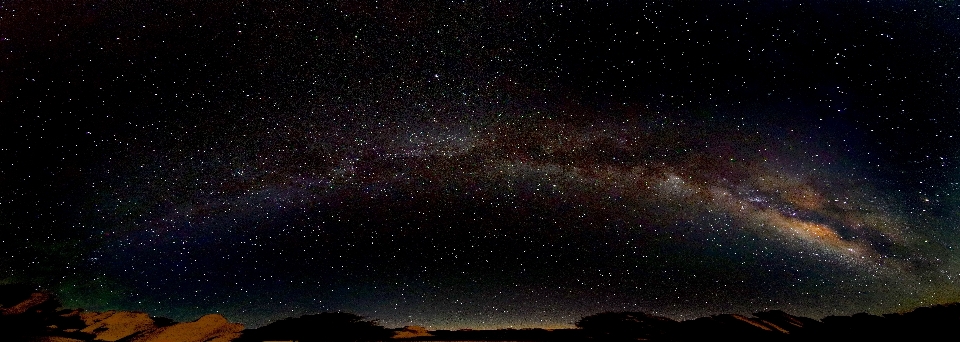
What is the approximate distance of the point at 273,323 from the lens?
4.13 meters

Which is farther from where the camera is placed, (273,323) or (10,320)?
(273,323)

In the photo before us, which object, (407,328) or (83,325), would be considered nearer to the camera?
(83,325)

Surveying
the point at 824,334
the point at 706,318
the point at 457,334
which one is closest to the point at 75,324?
the point at 457,334

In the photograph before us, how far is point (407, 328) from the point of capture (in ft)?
13.6

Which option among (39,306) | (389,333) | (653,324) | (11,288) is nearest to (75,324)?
(39,306)

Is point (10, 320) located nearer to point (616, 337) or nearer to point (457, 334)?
point (457, 334)

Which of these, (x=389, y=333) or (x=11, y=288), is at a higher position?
(x=11, y=288)

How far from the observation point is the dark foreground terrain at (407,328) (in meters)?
3.51

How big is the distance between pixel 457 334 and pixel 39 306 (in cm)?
352

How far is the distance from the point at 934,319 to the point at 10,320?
23.8 feet

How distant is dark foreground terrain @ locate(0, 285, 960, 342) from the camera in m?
3.51

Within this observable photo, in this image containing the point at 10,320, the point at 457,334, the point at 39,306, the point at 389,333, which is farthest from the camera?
the point at 457,334

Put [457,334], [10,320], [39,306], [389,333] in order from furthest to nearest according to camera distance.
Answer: [457,334] < [389,333] < [39,306] < [10,320]

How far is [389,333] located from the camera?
398cm
